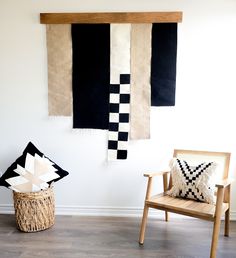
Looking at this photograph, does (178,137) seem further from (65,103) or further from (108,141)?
(65,103)

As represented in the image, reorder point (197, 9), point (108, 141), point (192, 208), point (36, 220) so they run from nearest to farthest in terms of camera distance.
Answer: point (192, 208) < point (36, 220) < point (197, 9) < point (108, 141)

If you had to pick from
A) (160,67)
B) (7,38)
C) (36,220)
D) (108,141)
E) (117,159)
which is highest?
(7,38)

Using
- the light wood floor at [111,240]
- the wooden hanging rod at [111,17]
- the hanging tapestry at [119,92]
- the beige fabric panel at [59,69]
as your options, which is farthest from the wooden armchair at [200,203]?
the wooden hanging rod at [111,17]

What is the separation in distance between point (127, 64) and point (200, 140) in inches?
39.0

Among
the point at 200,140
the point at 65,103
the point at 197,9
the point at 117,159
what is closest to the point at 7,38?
the point at 65,103

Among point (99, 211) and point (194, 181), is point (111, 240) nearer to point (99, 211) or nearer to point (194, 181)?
point (99, 211)

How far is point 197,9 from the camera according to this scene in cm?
237

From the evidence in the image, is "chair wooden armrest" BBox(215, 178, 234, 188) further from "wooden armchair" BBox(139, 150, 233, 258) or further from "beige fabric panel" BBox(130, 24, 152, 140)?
"beige fabric panel" BBox(130, 24, 152, 140)

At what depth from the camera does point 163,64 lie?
2426 millimetres

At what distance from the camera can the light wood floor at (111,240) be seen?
190 centimetres

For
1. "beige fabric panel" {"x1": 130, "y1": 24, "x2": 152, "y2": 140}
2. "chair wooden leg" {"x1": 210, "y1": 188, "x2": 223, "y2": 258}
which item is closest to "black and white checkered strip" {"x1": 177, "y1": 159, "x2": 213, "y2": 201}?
"chair wooden leg" {"x1": 210, "y1": 188, "x2": 223, "y2": 258}

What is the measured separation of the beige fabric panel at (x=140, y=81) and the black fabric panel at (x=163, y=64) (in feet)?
0.15

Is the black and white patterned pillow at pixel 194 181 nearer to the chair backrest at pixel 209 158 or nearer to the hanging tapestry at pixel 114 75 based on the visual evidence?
the chair backrest at pixel 209 158

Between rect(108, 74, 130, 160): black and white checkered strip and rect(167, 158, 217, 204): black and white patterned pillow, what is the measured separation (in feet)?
1.87
